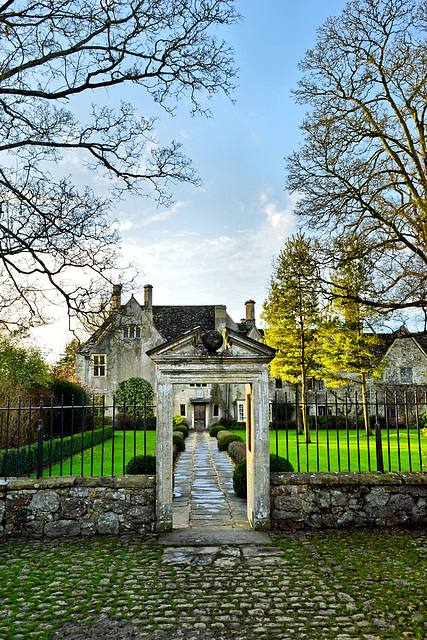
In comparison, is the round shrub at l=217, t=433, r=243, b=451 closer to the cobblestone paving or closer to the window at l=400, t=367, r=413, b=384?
the cobblestone paving

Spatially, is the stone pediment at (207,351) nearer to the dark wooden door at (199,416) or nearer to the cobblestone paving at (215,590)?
the cobblestone paving at (215,590)

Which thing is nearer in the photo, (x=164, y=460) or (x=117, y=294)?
(x=164, y=460)

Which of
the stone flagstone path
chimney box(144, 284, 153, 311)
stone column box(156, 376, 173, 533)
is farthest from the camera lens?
chimney box(144, 284, 153, 311)

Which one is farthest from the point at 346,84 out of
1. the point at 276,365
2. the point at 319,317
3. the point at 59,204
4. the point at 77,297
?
the point at 276,365

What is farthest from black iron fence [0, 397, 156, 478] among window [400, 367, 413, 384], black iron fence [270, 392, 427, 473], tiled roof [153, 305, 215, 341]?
window [400, 367, 413, 384]

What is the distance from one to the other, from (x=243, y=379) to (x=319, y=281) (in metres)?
4.68

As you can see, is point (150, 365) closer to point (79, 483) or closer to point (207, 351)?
point (79, 483)

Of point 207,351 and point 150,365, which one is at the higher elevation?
point 150,365

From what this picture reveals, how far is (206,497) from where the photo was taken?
10.1 metres

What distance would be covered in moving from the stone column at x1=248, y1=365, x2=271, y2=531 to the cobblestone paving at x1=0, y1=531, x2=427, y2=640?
25.7 inches

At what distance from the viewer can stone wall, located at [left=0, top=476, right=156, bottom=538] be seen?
24.2ft

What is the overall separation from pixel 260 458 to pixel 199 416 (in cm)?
2881

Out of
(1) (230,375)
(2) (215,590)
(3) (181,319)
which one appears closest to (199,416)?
(3) (181,319)

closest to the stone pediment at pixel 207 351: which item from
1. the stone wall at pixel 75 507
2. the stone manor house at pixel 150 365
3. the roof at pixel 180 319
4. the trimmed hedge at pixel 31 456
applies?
the stone wall at pixel 75 507
